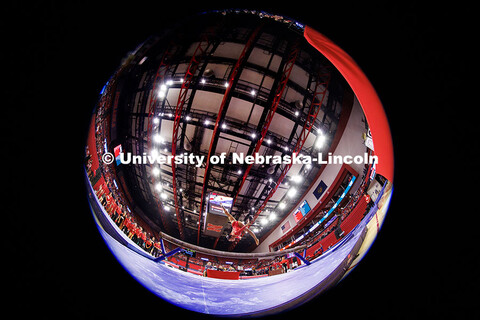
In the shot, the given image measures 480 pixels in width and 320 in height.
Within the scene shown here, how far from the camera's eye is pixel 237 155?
0.84m

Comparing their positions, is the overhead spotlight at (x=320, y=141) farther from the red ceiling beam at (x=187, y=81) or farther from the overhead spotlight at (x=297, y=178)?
the red ceiling beam at (x=187, y=81)

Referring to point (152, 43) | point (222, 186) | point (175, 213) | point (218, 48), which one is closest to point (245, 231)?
point (222, 186)

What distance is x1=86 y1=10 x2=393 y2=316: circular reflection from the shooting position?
79cm

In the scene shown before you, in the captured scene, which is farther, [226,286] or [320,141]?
[226,286]

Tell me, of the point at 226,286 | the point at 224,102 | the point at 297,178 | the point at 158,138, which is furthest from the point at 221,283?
the point at 224,102

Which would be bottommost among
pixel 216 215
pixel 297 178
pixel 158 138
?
pixel 216 215

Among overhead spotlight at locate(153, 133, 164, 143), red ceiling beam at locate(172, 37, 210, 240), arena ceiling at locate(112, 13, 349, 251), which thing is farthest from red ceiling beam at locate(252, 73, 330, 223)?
overhead spotlight at locate(153, 133, 164, 143)

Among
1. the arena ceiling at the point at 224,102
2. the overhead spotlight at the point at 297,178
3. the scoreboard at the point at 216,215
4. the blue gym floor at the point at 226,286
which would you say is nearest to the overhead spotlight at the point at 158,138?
the arena ceiling at the point at 224,102

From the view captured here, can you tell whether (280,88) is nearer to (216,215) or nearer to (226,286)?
(216,215)

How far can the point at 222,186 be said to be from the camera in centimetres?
88

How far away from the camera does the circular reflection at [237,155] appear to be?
788 millimetres

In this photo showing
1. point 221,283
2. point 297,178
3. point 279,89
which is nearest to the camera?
point 279,89

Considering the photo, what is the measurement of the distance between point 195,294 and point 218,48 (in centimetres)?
155

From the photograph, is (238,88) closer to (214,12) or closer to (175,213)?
(214,12)
